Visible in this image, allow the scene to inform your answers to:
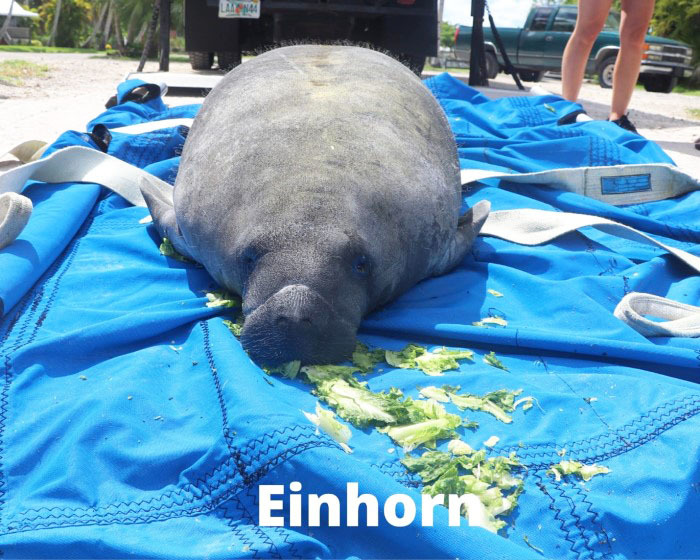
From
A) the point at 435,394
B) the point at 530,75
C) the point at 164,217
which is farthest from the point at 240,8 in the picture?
the point at 530,75

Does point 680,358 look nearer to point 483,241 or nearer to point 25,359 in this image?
point 483,241

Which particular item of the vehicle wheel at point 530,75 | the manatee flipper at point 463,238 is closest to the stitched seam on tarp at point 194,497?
the manatee flipper at point 463,238

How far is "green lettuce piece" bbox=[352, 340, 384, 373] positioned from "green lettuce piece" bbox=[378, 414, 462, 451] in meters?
0.39

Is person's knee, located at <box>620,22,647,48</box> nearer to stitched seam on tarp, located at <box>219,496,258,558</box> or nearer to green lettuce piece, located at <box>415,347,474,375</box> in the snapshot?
green lettuce piece, located at <box>415,347,474,375</box>

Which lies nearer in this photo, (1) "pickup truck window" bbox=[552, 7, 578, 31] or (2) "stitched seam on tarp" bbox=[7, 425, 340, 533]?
(2) "stitched seam on tarp" bbox=[7, 425, 340, 533]

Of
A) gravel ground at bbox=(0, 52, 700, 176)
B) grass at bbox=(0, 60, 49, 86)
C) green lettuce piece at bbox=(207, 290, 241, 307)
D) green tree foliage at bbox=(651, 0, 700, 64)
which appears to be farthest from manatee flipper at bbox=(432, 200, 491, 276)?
green tree foliage at bbox=(651, 0, 700, 64)

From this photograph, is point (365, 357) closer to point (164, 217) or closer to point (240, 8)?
point (164, 217)

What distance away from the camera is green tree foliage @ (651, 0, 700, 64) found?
24.6 meters

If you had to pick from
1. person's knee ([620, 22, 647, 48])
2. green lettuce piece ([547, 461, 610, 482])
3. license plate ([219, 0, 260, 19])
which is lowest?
green lettuce piece ([547, 461, 610, 482])

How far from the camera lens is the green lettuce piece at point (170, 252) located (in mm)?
3677

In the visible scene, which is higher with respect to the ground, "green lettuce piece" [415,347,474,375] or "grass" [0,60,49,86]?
"grass" [0,60,49,86]

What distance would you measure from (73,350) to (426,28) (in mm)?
9192

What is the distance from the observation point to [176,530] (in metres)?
1.97

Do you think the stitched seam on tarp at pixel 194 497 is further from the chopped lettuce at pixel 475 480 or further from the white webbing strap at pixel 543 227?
the white webbing strap at pixel 543 227
